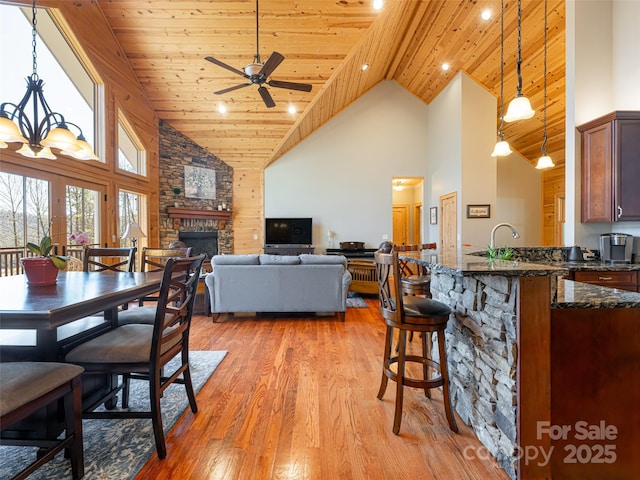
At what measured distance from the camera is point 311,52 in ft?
16.2

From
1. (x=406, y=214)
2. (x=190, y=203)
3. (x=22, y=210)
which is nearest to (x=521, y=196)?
(x=406, y=214)

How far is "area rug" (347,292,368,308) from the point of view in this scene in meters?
4.69

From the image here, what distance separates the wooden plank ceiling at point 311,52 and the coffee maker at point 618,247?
3431 mm

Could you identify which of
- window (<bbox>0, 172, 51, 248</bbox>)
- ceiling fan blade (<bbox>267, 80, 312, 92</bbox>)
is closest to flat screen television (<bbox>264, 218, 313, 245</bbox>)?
ceiling fan blade (<bbox>267, 80, 312, 92</bbox>)

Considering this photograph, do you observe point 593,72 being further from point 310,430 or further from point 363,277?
point 310,430

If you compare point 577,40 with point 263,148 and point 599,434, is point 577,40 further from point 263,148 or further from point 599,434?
point 263,148

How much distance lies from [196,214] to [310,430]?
6110mm

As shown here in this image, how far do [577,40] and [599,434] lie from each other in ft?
11.8

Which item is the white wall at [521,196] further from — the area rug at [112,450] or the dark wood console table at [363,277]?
the area rug at [112,450]

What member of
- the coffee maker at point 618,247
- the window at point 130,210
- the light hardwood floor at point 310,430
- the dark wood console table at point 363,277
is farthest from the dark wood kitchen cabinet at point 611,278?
the window at point 130,210

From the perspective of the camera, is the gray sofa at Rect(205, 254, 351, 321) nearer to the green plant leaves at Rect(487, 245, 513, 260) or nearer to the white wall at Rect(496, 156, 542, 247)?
the green plant leaves at Rect(487, 245, 513, 260)

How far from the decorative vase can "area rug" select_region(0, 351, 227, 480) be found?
0.91 meters

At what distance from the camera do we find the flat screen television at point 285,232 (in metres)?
7.43

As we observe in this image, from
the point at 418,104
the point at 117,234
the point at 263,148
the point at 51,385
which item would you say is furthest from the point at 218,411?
the point at 418,104
